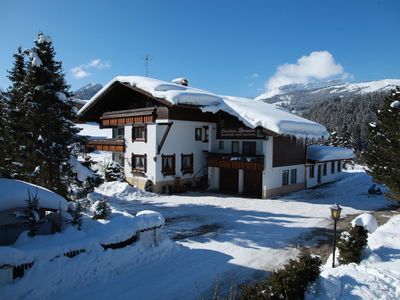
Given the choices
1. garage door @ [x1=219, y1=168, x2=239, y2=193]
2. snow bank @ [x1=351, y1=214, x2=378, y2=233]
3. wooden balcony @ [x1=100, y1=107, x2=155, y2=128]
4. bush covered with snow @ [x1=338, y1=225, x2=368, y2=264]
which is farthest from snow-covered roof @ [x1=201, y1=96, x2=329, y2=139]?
bush covered with snow @ [x1=338, y1=225, x2=368, y2=264]

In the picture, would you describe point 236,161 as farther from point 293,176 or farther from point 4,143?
point 4,143

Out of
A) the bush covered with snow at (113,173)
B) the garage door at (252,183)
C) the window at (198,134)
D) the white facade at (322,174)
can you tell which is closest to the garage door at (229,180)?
the garage door at (252,183)

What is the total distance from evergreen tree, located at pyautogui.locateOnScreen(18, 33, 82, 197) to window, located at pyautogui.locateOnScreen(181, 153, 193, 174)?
1287 centimetres

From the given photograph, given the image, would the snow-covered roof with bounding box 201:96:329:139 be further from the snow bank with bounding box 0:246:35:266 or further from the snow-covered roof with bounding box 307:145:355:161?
the snow bank with bounding box 0:246:35:266

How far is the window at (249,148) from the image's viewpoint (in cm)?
2805

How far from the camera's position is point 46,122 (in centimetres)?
1666

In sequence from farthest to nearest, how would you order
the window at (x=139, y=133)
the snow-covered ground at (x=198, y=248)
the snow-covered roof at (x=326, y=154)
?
the snow-covered roof at (x=326, y=154) → the window at (x=139, y=133) → the snow-covered ground at (x=198, y=248)

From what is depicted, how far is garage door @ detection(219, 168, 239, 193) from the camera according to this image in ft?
95.7

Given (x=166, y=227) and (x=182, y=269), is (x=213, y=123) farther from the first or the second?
(x=182, y=269)

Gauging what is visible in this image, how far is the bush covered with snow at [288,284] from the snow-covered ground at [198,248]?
9.47 ft

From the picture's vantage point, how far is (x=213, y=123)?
101 feet

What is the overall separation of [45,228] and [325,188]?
88.4 feet

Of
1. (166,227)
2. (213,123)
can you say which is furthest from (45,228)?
(213,123)

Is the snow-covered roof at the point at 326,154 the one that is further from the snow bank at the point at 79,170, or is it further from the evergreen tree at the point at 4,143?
the evergreen tree at the point at 4,143
